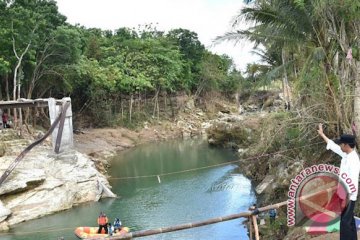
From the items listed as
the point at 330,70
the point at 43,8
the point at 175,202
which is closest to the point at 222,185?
the point at 175,202

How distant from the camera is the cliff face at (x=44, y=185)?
15.7 m

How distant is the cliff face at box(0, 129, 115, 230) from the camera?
51.5 ft

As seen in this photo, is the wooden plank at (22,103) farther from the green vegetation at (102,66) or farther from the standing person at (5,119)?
the standing person at (5,119)

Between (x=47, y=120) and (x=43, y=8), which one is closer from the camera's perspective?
(x=43, y=8)

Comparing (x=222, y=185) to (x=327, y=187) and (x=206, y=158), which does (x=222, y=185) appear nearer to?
(x=206, y=158)

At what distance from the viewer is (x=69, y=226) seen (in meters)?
15.1

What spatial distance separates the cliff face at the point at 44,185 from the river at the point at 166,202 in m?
0.47

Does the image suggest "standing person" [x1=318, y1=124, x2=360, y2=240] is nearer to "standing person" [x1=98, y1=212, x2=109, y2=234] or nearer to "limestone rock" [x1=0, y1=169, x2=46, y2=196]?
"standing person" [x1=98, y1=212, x2=109, y2=234]

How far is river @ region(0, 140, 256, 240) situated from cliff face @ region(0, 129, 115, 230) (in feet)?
→ 1.54

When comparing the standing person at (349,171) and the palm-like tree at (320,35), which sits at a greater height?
the palm-like tree at (320,35)

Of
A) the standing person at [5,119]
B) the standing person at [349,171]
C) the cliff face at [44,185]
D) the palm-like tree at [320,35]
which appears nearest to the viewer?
the standing person at [349,171]

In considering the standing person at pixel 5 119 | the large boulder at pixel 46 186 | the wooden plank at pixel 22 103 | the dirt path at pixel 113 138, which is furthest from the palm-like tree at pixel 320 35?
the dirt path at pixel 113 138

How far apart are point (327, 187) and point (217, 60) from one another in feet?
142

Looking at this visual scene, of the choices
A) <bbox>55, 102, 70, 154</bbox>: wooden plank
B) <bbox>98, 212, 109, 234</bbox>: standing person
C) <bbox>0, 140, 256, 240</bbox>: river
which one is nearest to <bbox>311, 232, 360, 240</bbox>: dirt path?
<bbox>0, 140, 256, 240</bbox>: river
